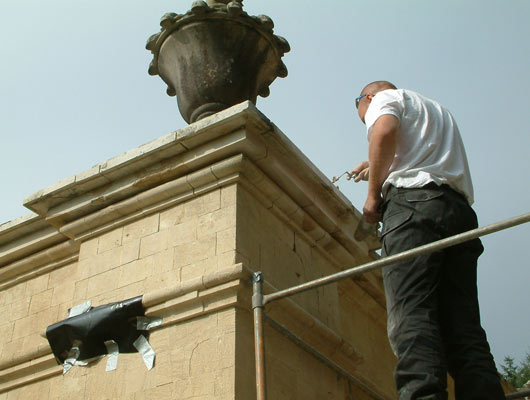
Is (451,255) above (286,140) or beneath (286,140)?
beneath

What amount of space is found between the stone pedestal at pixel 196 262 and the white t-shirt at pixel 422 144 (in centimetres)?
133

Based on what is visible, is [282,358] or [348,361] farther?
[348,361]

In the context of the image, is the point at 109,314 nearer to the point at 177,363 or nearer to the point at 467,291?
the point at 177,363

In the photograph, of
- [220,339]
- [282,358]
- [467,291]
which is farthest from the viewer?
[282,358]

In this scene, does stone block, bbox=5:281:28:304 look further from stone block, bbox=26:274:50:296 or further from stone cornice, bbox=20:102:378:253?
stone cornice, bbox=20:102:378:253

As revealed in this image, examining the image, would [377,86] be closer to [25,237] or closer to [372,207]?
[372,207]

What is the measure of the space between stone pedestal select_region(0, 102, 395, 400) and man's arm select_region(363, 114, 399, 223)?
1197mm

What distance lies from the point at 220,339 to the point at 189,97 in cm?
252

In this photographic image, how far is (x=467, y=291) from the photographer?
3732 mm

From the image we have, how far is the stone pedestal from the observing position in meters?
4.77

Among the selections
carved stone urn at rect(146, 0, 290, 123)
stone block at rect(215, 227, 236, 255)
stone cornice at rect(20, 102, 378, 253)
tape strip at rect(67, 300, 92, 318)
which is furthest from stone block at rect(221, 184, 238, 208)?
tape strip at rect(67, 300, 92, 318)

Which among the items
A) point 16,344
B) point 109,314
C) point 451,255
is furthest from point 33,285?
point 451,255

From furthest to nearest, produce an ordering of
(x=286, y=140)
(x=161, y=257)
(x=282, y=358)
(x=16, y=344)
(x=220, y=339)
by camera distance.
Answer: (x=16, y=344) < (x=286, y=140) < (x=161, y=257) < (x=282, y=358) < (x=220, y=339)

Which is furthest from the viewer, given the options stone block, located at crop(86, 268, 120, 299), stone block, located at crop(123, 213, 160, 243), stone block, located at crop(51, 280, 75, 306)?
stone block, located at crop(51, 280, 75, 306)
